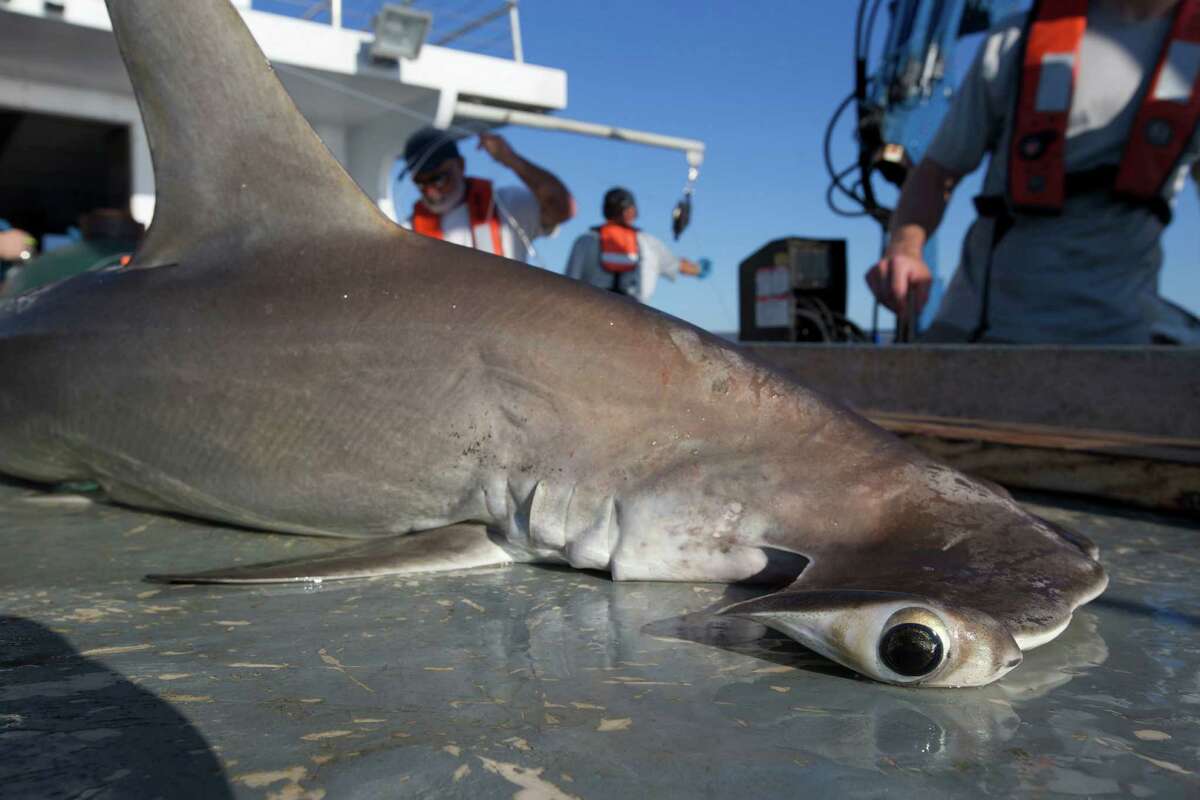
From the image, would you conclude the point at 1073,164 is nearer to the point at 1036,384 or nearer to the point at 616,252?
the point at 1036,384

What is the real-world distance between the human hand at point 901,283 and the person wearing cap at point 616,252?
5397 millimetres

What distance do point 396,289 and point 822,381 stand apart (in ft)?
9.15

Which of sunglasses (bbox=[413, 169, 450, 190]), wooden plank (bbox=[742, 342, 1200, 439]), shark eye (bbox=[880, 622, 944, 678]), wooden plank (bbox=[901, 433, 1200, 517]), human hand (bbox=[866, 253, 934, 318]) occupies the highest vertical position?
sunglasses (bbox=[413, 169, 450, 190])

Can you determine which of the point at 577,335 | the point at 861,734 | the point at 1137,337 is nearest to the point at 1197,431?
the point at 1137,337

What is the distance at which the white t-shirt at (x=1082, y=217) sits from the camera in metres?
3.46

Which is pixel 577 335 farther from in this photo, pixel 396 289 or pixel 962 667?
pixel 962 667

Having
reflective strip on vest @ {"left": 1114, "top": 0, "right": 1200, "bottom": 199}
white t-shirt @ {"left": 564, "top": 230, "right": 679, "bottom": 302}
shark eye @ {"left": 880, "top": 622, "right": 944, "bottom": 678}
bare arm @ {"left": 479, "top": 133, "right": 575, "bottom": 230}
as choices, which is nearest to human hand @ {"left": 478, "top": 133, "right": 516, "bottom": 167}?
bare arm @ {"left": 479, "top": 133, "right": 575, "bottom": 230}

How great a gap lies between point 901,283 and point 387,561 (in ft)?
6.87

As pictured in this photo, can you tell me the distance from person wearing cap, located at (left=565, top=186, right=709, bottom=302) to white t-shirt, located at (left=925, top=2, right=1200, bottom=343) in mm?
4853

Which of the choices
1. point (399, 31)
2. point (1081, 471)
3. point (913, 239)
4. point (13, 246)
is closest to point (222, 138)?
point (1081, 471)

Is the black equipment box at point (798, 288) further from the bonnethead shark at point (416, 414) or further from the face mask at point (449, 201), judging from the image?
the bonnethead shark at point (416, 414)

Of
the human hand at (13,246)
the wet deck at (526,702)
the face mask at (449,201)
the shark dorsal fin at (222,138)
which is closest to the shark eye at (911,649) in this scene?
the wet deck at (526,702)

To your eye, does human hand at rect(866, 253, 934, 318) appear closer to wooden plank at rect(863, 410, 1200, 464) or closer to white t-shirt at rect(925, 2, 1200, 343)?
wooden plank at rect(863, 410, 1200, 464)

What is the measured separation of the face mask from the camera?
6.53m
